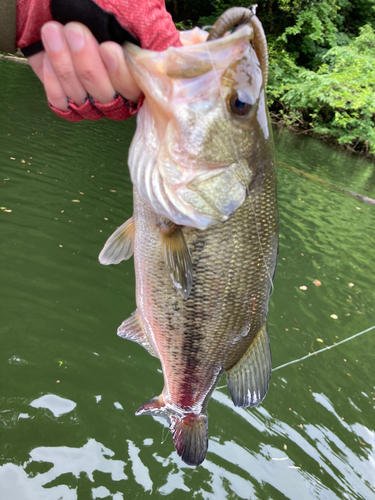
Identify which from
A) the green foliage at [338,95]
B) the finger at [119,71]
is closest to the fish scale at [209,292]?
the finger at [119,71]

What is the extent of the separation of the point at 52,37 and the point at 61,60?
0.24 ft

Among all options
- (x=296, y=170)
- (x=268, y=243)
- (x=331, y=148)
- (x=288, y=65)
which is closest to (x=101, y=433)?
(x=268, y=243)

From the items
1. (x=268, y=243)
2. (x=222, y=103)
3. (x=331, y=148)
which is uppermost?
(x=222, y=103)

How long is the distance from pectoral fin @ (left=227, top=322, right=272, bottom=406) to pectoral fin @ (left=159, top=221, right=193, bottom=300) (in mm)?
560

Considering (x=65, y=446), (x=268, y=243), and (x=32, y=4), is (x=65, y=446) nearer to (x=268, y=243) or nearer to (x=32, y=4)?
(x=268, y=243)

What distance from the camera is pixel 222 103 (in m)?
1.44

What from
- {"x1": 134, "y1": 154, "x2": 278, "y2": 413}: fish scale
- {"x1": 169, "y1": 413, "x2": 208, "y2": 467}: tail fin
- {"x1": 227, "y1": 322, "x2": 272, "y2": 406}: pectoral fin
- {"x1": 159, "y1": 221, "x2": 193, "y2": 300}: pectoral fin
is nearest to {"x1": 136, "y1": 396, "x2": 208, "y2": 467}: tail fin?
{"x1": 169, "y1": 413, "x2": 208, "y2": 467}: tail fin

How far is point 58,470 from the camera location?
2963mm

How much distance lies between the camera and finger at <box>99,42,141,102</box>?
1.30 metres

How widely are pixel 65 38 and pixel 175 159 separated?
54 cm

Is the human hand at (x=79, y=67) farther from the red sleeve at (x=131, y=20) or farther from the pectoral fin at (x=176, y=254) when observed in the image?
the pectoral fin at (x=176, y=254)

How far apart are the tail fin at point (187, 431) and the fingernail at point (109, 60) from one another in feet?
5.71

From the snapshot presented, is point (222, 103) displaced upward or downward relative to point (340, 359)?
upward

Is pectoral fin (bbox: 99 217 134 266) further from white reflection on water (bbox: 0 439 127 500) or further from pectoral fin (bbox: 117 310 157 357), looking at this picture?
white reflection on water (bbox: 0 439 127 500)
